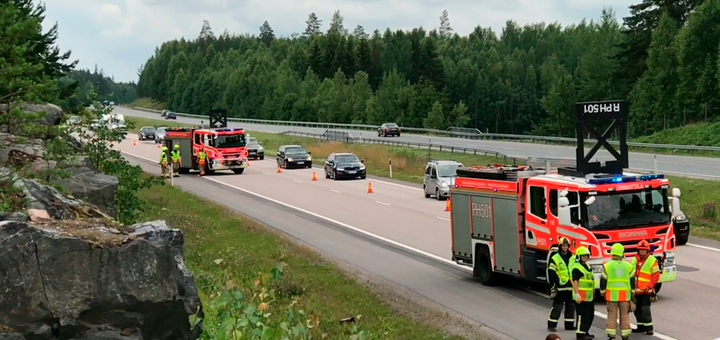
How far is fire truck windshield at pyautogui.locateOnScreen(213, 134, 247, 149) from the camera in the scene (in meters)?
53.6

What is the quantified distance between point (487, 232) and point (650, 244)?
150 inches

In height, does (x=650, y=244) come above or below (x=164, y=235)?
below

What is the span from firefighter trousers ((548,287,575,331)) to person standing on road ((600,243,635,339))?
2.84 ft

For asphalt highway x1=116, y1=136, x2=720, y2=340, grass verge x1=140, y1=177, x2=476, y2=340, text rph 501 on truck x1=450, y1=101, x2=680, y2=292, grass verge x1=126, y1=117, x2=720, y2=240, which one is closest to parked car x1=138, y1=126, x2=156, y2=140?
grass verge x1=126, y1=117, x2=720, y2=240

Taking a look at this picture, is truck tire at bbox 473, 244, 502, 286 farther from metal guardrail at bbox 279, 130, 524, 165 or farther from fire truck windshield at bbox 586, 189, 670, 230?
metal guardrail at bbox 279, 130, 524, 165

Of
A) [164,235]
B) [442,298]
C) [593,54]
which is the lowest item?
[442,298]

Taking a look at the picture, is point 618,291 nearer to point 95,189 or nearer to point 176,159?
point 95,189

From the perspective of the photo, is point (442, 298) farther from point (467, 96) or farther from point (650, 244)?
point (467, 96)

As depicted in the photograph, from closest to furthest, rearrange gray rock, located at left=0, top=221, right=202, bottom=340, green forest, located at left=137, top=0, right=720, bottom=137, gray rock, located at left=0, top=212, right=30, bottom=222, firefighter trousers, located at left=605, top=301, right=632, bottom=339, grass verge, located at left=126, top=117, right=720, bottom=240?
gray rock, located at left=0, top=221, right=202, bottom=340 → gray rock, located at left=0, top=212, right=30, bottom=222 → firefighter trousers, located at left=605, top=301, right=632, bottom=339 → grass verge, located at left=126, top=117, right=720, bottom=240 → green forest, located at left=137, top=0, right=720, bottom=137

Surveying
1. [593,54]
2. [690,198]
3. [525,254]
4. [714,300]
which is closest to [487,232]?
[525,254]

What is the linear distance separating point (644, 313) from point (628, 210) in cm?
263

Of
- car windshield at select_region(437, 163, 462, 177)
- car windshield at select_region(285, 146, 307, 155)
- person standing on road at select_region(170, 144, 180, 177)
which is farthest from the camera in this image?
car windshield at select_region(285, 146, 307, 155)

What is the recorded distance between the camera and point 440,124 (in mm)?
119312

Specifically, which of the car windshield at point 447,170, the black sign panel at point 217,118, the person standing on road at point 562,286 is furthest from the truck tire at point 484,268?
the black sign panel at point 217,118
